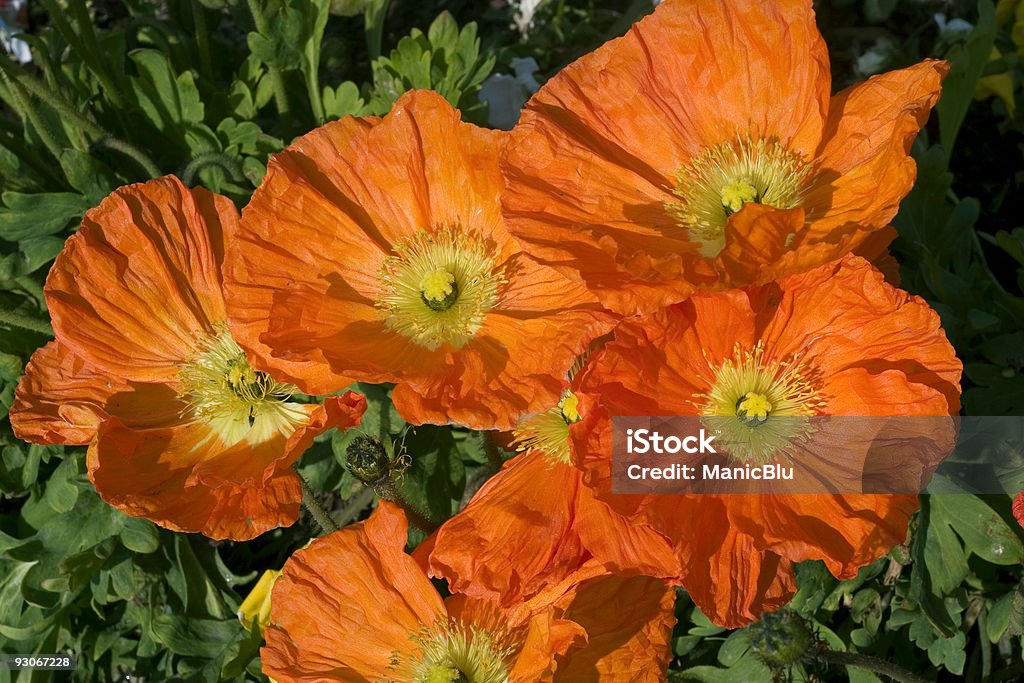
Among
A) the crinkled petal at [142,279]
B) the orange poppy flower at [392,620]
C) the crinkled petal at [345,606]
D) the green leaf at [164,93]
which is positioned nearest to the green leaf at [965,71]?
the orange poppy flower at [392,620]

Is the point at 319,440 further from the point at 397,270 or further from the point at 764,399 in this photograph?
the point at 764,399

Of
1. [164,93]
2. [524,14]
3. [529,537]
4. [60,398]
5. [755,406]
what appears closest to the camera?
[529,537]

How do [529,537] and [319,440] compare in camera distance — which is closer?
[529,537]

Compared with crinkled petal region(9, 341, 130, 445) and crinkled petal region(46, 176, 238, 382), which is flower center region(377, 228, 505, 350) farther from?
crinkled petal region(9, 341, 130, 445)

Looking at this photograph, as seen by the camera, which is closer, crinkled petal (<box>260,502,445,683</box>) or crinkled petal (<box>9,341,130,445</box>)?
crinkled petal (<box>260,502,445,683</box>)

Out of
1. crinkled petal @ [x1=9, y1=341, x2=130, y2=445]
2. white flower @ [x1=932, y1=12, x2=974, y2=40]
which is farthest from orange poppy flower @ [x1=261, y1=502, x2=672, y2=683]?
white flower @ [x1=932, y1=12, x2=974, y2=40]

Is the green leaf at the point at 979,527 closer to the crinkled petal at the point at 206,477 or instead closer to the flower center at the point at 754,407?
the flower center at the point at 754,407

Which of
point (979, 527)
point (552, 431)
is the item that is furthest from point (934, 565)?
point (552, 431)
